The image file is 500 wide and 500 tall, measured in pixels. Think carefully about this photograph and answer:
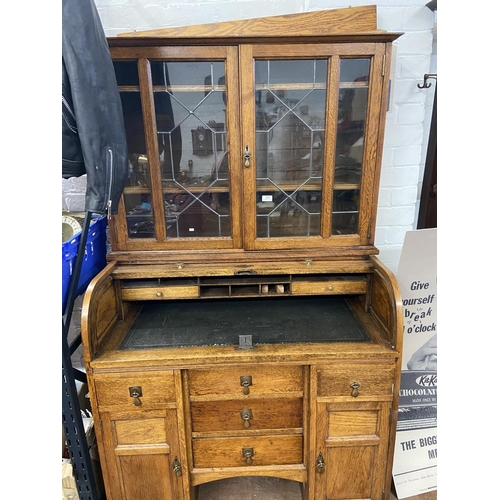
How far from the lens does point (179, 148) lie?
4.23ft

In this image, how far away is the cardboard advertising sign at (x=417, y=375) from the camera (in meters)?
1.45

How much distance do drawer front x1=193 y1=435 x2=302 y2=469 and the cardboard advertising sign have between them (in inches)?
21.3

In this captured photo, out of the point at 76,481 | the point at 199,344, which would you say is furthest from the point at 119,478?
the point at 199,344

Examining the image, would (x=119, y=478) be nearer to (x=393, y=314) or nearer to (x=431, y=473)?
(x=393, y=314)

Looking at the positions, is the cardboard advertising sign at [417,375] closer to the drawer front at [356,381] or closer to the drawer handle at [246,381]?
the drawer front at [356,381]

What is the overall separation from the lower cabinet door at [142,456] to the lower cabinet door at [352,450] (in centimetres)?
52

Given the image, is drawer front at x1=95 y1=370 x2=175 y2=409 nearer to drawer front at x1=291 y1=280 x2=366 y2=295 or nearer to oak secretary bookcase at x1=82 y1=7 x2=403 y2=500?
oak secretary bookcase at x1=82 y1=7 x2=403 y2=500

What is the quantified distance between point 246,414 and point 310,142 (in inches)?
39.8

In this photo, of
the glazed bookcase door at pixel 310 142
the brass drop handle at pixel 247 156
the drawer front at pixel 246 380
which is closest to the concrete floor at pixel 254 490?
the drawer front at pixel 246 380

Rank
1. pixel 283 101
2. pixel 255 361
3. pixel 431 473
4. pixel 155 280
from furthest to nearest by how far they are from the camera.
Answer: pixel 431 473, pixel 155 280, pixel 283 101, pixel 255 361

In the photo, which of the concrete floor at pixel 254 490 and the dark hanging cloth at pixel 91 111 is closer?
the dark hanging cloth at pixel 91 111

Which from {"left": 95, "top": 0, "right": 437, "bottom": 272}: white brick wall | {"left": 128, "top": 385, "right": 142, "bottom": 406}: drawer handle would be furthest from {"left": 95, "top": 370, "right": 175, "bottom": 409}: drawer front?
{"left": 95, "top": 0, "right": 437, "bottom": 272}: white brick wall

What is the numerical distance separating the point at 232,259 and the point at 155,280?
0.32 meters

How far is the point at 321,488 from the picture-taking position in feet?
4.20
